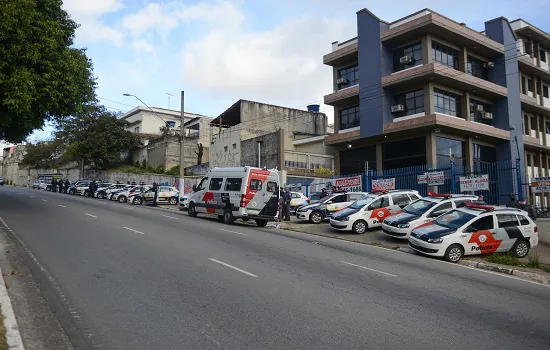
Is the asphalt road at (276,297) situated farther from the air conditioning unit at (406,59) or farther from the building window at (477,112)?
the building window at (477,112)

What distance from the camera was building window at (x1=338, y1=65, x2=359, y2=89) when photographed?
109 feet

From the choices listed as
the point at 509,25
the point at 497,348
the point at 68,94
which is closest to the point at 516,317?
the point at 497,348

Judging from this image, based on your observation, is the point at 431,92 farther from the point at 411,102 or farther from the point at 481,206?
the point at 481,206

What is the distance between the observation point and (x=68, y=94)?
1811 cm

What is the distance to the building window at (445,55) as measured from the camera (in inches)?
1147

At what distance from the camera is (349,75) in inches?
1337

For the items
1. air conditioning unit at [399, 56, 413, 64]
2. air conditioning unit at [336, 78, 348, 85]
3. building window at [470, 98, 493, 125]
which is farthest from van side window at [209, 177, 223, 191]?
building window at [470, 98, 493, 125]

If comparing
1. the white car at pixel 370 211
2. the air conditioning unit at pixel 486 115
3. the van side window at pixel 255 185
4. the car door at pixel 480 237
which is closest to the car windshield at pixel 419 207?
the white car at pixel 370 211

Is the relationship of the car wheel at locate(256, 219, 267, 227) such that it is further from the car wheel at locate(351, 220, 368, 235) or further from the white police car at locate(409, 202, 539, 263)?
the white police car at locate(409, 202, 539, 263)

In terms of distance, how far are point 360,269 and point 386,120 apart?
22024mm

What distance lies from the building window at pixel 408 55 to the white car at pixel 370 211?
14.0m

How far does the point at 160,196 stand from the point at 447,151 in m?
21.2

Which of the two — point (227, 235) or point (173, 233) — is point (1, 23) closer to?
point (173, 233)

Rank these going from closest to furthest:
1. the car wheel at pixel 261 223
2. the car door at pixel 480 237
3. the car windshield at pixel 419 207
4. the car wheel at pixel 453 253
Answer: the car wheel at pixel 453 253 → the car door at pixel 480 237 → the car windshield at pixel 419 207 → the car wheel at pixel 261 223
